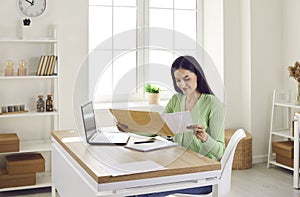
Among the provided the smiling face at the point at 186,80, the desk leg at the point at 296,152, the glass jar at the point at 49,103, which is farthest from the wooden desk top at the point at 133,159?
the desk leg at the point at 296,152

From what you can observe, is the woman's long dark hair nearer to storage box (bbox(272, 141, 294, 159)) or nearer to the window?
the window

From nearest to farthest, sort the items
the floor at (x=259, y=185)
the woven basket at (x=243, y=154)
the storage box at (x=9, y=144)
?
the storage box at (x=9, y=144)
the floor at (x=259, y=185)
the woven basket at (x=243, y=154)

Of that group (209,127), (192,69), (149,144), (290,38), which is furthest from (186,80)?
(290,38)

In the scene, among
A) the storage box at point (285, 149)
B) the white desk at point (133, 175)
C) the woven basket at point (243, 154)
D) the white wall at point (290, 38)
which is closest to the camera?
the white desk at point (133, 175)

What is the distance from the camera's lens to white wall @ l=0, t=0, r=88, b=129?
4.06m

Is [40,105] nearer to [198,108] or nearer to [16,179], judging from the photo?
[16,179]

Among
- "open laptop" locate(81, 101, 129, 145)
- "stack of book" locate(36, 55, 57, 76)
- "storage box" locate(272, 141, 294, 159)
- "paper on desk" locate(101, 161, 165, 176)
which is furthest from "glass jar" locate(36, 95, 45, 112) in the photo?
"storage box" locate(272, 141, 294, 159)

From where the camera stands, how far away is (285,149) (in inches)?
168

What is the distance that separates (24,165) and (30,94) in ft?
2.22

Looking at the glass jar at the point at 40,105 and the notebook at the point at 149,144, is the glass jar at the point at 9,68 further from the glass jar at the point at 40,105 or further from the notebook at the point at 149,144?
the notebook at the point at 149,144

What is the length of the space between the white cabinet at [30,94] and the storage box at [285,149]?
83.7 inches

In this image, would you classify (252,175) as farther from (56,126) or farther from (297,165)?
(56,126)

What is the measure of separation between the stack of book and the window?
469mm

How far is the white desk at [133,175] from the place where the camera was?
6.57ft
